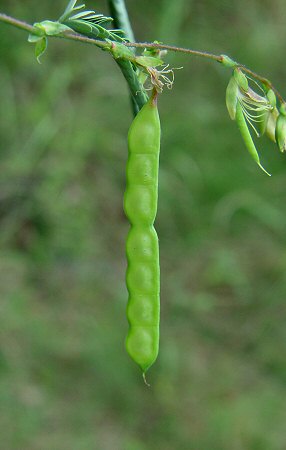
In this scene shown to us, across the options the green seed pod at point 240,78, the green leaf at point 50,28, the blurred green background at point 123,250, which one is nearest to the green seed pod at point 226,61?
the green seed pod at point 240,78

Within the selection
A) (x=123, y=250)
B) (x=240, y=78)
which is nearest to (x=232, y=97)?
(x=240, y=78)

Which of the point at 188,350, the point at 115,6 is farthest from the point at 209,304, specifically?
the point at 115,6

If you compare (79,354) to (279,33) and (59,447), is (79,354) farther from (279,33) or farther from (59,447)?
(279,33)

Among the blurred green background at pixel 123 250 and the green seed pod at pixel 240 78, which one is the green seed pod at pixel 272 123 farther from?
the blurred green background at pixel 123 250

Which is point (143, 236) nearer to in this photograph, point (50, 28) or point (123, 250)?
point (50, 28)

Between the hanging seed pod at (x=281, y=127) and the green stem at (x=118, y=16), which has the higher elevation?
the green stem at (x=118, y=16)
